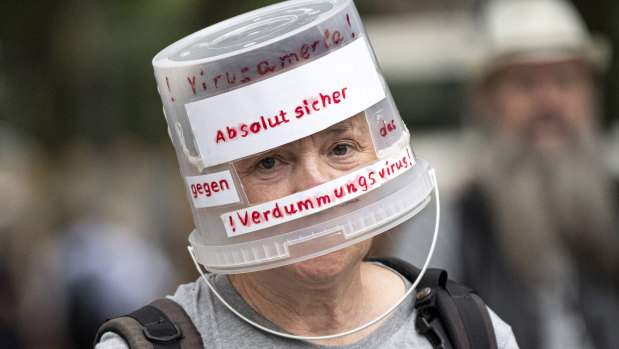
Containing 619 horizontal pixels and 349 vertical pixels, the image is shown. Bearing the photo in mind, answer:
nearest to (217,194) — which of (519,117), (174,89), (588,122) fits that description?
(174,89)

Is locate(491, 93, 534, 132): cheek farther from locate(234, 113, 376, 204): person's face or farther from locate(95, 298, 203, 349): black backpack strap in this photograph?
locate(95, 298, 203, 349): black backpack strap

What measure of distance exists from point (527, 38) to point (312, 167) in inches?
116

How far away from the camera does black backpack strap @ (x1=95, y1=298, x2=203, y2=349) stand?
2.31 metres

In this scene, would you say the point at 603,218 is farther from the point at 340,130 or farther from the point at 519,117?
the point at 340,130

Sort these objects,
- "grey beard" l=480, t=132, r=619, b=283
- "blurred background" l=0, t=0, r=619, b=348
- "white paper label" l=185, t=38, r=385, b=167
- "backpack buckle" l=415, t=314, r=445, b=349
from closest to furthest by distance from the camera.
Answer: "white paper label" l=185, t=38, r=385, b=167, "backpack buckle" l=415, t=314, r=445, b=349, "grey beard" l=480, t=132, r=619, b=283, "blurred background" l=0, t=0, r=619, b=348

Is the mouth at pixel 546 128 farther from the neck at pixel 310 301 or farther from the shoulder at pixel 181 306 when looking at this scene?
Result: the shoulder at pixel 181 306

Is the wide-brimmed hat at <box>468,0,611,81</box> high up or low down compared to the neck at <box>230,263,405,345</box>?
down

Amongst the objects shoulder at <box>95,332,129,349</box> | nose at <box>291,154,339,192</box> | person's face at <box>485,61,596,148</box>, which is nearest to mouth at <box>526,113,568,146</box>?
person's face at <box>485,61,596,148</box>

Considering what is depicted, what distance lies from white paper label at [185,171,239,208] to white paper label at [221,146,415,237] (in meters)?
0.04

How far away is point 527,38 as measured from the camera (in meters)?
4.98

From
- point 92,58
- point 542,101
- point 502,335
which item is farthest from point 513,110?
point 92,58

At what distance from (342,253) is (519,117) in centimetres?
275

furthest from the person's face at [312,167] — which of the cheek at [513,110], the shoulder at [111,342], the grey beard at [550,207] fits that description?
the cheek at [513,110]

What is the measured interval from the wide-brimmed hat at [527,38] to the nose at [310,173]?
9.37 feet
